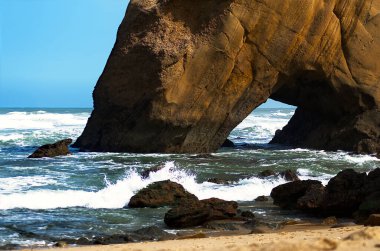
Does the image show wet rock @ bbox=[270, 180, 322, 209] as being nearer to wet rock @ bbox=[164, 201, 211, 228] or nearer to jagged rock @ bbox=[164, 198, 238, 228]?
jagged rock @ bbox=[164, 198, 238, 228]

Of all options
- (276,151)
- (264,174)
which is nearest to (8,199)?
(264,174)

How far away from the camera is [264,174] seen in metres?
16.5

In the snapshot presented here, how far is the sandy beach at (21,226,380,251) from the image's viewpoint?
600 cm

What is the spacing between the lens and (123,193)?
13656 mm

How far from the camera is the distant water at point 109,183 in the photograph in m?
10.5

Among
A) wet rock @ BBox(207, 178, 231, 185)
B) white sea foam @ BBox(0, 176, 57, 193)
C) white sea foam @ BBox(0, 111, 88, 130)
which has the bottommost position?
white sea foam @ BBox(0, 176, 57, 193)

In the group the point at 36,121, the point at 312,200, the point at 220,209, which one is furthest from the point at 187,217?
the point at 36,121

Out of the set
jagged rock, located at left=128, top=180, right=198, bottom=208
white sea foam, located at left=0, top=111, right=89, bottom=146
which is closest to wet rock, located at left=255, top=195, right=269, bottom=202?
jagged rock, located at left=128, top=180, right=198, bottom=208

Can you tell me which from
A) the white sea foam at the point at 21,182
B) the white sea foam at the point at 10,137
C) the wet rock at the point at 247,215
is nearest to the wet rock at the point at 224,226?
the wet rock at the point at 247,215

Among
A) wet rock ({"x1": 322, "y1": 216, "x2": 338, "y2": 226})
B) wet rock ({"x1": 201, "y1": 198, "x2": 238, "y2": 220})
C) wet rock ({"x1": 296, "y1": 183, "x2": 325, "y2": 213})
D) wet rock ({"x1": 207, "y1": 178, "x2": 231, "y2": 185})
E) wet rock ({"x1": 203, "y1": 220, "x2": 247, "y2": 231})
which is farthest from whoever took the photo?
wet rock ({"x1": 207, "y1": 178, "x2": 231, "y2": 185})

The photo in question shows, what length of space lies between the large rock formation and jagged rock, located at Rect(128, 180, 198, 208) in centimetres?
1014

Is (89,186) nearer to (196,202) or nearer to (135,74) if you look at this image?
(196,202)

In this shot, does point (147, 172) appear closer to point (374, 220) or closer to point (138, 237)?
point (138, 237)

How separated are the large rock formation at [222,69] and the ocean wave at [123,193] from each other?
683 centimetres
